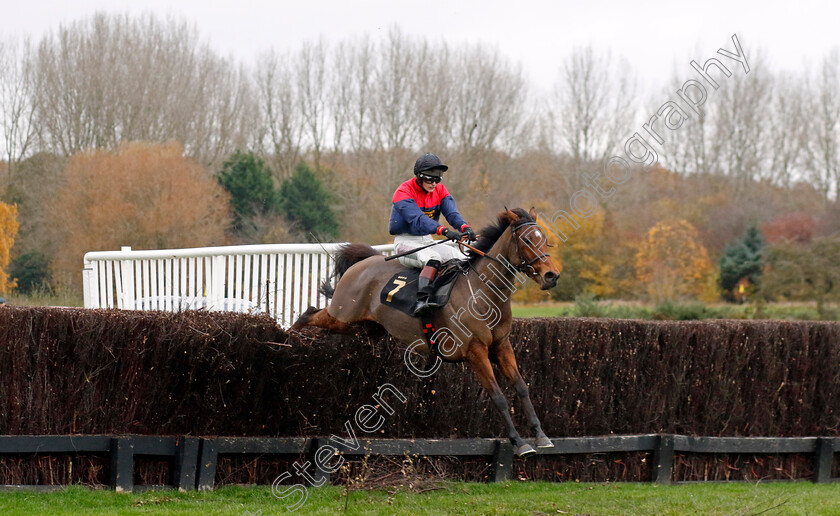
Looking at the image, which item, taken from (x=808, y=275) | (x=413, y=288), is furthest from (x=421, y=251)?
(x=808, y=275)

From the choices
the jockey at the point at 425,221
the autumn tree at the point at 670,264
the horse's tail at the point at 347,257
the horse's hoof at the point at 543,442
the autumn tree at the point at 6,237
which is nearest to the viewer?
the horse's hoof at the point at 543,442

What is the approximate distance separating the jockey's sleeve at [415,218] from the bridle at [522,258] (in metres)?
0.71

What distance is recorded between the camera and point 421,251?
287 inches

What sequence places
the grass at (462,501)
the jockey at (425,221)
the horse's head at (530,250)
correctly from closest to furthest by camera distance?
the grass at (462,501)
the horse's head at (530,250)
the jockey at (425,221)

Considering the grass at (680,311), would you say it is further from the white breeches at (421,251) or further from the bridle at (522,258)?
the bridle at (522,258)

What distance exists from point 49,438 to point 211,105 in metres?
31.1

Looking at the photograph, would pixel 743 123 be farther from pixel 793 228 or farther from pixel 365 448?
pixel 365 448

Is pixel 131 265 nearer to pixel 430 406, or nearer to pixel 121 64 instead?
pixel 430 406

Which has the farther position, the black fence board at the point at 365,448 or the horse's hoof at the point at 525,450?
the black fence board at the point at 365,448

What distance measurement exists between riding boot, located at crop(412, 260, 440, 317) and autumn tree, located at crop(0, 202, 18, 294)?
17640 mm

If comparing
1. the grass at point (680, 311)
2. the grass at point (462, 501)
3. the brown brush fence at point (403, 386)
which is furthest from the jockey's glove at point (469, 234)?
the grass at point (680, 311)

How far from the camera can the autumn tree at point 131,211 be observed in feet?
78.4

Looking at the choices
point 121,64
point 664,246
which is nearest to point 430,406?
point 664,246

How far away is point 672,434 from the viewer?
27.1 ft
